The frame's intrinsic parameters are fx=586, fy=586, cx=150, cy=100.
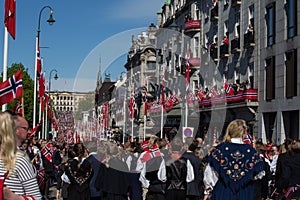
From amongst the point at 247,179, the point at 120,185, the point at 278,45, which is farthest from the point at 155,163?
the point at 278,45

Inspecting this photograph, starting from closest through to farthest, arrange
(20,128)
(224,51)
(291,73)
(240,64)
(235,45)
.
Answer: (20,128) → (291,73) → (240,64) → (235,45) → (224,51)

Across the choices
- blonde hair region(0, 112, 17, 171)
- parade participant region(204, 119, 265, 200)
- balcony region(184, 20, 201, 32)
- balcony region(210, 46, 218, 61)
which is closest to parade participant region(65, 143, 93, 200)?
parade participant region(204, 119, 265, 200)

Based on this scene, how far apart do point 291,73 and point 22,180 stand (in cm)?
2508

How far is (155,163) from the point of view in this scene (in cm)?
1121

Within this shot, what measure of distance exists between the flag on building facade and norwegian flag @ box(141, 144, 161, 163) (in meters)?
9.17

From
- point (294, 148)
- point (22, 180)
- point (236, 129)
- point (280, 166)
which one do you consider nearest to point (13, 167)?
point (22, 180)

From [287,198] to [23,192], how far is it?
8.31 m

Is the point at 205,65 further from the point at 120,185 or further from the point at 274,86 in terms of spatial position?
the point at 120,185

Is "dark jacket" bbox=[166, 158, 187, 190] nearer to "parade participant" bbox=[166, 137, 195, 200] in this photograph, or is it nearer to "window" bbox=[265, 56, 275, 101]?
"parade participant" bbox=[166, 137, 195, 200]

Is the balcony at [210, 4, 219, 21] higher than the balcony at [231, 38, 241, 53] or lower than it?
higher

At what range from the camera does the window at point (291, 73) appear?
28.0m

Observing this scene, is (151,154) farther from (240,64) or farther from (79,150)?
(240,64)

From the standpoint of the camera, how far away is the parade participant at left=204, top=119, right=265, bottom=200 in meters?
8.96

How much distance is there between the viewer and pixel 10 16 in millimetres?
18781
